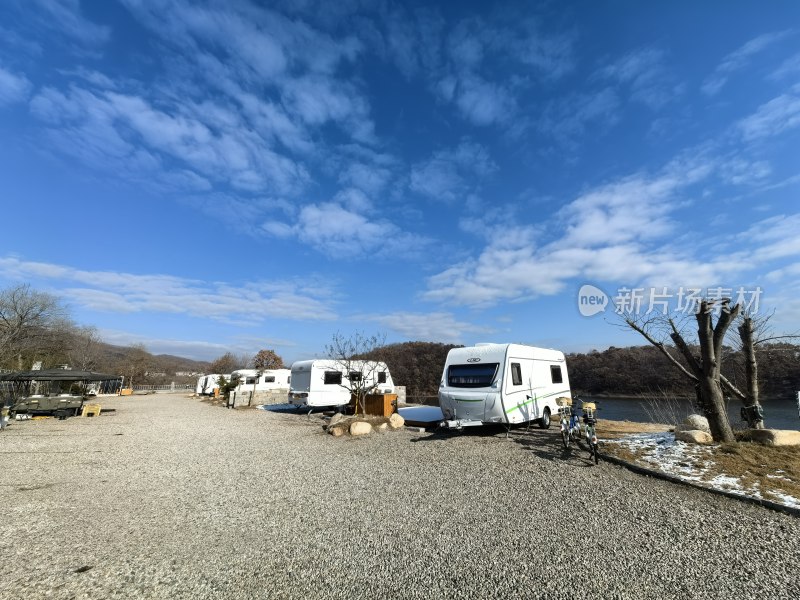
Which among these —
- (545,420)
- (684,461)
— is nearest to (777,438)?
(684,461)

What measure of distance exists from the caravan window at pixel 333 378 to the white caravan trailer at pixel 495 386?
8.47m

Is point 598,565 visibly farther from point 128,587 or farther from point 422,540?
point 128,587

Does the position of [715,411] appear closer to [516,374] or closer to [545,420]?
[516,374]

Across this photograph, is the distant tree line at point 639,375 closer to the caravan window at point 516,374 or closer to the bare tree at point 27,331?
the caravan window at point 516,374

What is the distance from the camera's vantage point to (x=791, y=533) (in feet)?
13.9

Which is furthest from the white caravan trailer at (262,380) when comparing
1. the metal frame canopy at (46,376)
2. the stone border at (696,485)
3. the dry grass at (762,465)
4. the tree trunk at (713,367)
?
the dry grass at (762,465)

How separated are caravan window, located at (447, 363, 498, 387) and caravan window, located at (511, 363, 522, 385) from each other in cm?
50

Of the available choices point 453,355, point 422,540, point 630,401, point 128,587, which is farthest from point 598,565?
point 630,401

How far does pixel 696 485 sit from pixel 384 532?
471 cm

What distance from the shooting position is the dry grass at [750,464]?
219 inches

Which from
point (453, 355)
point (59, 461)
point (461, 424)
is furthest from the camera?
point (453, 355)

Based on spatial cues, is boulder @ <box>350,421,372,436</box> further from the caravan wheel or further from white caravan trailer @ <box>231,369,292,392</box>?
white caravan trailer @ <box>231,369,292,392</box>

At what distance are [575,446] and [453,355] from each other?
→ 4.34 m

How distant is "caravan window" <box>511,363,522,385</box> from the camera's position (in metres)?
10.9
